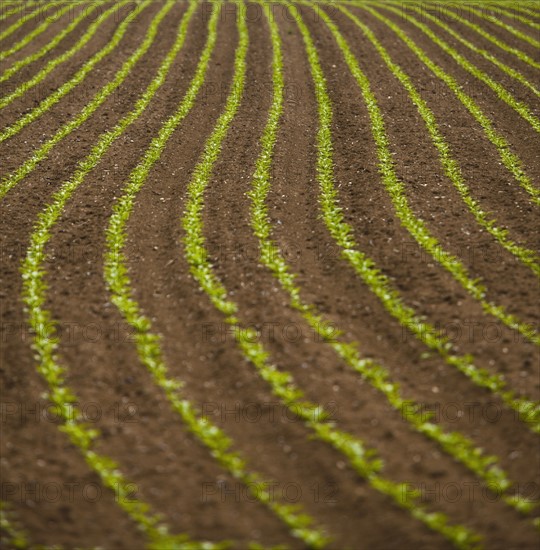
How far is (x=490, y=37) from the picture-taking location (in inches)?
1137

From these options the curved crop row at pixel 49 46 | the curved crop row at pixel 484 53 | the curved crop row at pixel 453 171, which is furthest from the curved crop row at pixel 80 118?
the curved crop row at pixel 484 53

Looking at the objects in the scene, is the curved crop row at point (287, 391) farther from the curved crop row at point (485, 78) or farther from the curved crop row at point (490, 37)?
the curved crop row at point (490, 37)

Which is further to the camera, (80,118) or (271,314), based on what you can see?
(80,118)

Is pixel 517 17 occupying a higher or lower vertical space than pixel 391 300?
higher

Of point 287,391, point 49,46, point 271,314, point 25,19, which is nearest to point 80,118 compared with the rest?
point 49,46

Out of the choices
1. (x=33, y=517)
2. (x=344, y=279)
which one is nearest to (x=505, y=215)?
(x=344, y=279)

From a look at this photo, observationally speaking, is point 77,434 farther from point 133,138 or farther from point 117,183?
point 133,138

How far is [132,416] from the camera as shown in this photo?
911cm

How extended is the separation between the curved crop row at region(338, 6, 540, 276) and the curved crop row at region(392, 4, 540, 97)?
14.2ft

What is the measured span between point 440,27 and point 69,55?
739 inches

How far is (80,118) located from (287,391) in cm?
1468

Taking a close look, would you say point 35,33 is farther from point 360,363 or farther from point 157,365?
point 360,363

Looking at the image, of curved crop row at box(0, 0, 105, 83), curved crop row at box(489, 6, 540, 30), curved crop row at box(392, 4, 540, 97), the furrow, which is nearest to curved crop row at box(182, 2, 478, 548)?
curved crop row at box(0, 0, 105, 83)

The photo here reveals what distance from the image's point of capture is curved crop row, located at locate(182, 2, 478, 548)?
25.2ft
